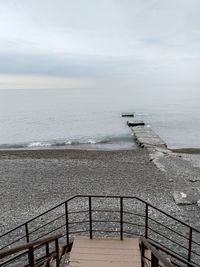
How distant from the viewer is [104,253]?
7.30m

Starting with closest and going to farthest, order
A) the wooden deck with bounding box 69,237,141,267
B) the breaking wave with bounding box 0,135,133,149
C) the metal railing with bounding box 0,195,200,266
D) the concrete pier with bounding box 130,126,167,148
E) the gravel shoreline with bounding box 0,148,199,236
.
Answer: the wooden deck with bounding box 69,237,141,267
the metal railing with bounding box 0,195,200,266
the gravel shoreline with bounding box 0,148,199,236
the concrete pier with bounding box 130,126,167,148
the breaking wave with bounding box 0,135,133,149

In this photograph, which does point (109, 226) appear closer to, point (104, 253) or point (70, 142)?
point (104, 253)

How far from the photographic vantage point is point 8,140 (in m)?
53.2

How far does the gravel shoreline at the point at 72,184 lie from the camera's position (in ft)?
50.6

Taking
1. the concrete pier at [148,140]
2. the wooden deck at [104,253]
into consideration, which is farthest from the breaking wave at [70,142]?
the wooden deck at [104,253]

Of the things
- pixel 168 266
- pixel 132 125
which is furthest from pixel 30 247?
pixel 132 125

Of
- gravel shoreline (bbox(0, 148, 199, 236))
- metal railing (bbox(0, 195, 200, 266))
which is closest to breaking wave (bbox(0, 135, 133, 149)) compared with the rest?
gravel shoreline (bbox(0, 148, 199, 236))

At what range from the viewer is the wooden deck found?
6.88 metres

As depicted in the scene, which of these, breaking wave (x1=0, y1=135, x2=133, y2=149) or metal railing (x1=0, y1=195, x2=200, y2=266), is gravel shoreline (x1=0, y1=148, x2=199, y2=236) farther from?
breaking wave (x1=0, y1=135, x2=133, y2=149)

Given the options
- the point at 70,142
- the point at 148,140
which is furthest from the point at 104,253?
the point at 70,142

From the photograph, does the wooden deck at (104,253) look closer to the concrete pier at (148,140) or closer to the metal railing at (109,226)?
the metal railing at (109,226)

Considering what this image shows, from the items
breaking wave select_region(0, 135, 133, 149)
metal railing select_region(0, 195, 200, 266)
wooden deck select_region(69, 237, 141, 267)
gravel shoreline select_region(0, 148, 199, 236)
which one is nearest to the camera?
wooden deck select_region(69, 237, 141, 267)

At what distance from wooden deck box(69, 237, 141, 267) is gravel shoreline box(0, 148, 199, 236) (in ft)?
21.9

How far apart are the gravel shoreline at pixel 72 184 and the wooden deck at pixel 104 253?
6.67m
